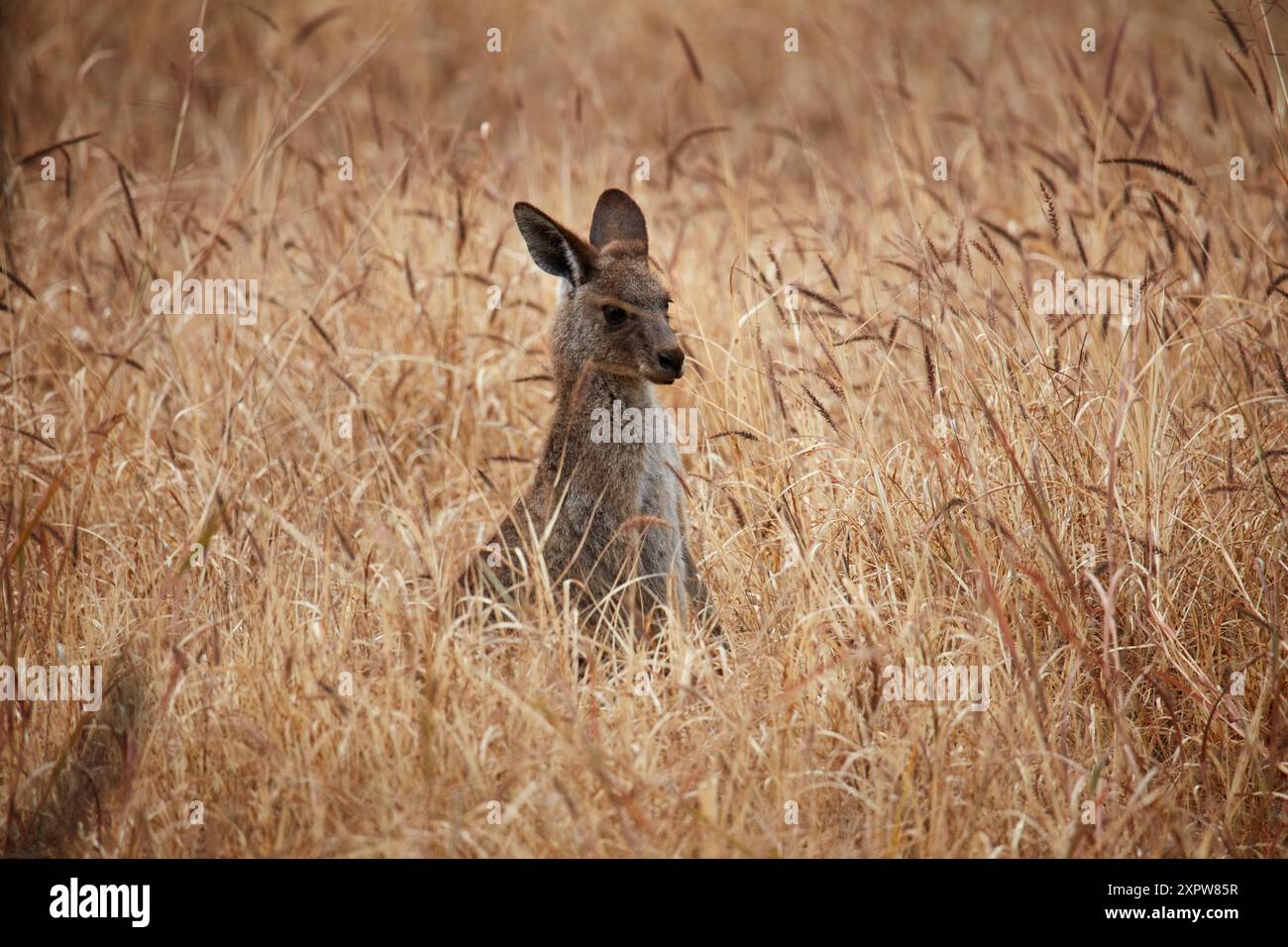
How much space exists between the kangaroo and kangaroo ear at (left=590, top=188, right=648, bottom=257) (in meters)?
0.22

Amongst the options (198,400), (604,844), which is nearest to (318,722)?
(604,844)

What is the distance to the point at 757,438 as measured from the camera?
5.15 m

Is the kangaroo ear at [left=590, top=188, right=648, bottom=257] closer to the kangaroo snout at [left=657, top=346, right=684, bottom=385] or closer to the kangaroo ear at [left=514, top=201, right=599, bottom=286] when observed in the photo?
the kangaroo ear at [left=514, top=201, right=599, bottom=286]

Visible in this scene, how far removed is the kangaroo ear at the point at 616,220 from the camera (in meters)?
5.19

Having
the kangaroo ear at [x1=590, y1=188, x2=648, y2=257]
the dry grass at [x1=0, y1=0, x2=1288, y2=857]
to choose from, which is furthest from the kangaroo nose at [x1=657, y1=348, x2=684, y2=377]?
the kangaroo ear at [x1=590, y1=188, x2=648, y2=257]

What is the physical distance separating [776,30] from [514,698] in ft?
34.5

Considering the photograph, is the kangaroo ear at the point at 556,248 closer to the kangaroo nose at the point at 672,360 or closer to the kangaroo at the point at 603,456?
the kangaroo at the point at 603,456

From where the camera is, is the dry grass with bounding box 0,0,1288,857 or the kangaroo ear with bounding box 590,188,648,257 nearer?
the dry grass with bounding box 0,0,1288,857

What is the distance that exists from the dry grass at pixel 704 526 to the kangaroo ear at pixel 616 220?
1.64 feet

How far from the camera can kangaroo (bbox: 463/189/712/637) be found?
463 centimetres

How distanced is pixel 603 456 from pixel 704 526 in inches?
18.9

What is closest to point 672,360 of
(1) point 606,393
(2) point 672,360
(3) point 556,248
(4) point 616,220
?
(2) point 672,360

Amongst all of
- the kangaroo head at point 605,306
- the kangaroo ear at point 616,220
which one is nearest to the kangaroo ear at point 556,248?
the kangaroo head at point 605,306
